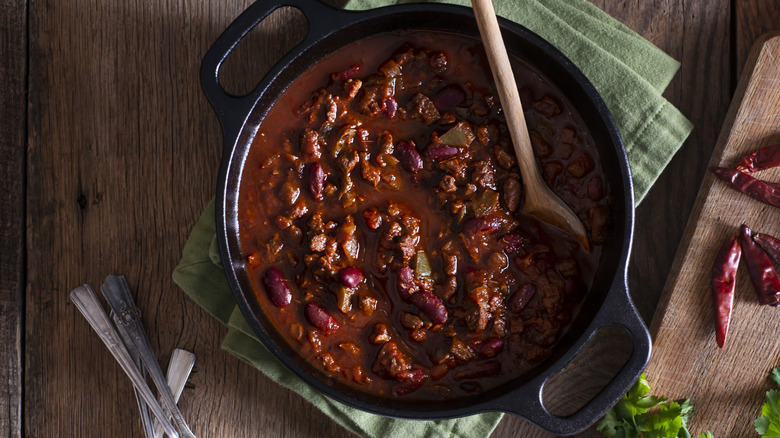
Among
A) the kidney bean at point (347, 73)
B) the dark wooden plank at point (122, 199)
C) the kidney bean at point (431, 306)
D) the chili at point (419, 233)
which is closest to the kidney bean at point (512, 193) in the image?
the chili at point (419, 233)

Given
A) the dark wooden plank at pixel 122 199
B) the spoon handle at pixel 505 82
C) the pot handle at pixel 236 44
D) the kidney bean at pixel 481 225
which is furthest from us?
the dark wooden plank at pixel 122 199

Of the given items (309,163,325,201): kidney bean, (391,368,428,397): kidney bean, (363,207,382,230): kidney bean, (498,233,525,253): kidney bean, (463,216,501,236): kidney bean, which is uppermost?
(309,163,325,201): kidney bean

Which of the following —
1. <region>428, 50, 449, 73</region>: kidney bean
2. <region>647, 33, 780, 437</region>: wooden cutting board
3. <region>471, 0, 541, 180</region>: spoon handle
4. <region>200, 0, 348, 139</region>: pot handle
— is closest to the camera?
<region>471, 0, 541, 180</region>: spoon handle

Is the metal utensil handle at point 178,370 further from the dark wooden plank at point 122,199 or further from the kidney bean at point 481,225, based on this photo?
the kidney bean at point 481,225

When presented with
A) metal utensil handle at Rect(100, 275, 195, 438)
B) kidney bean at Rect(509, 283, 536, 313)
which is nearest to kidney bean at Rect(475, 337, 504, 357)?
kidney bean at Rect(509, 283, 536, 313)

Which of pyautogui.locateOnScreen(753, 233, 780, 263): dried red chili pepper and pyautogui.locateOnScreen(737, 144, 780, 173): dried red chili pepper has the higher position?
pyautogui.locateOnScreen(737, 144, 780, 173): dried red chili pepper

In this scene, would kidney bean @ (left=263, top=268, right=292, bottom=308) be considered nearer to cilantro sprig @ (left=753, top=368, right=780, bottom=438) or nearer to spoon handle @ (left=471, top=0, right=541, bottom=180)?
spoon handle @ (left=471, top=0, right=541, bottom=180)

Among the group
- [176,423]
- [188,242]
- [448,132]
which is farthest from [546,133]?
[176,423]
